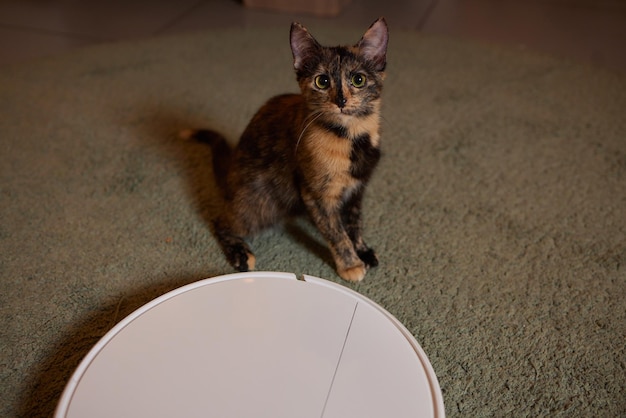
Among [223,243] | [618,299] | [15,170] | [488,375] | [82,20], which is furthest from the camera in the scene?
[82,20]

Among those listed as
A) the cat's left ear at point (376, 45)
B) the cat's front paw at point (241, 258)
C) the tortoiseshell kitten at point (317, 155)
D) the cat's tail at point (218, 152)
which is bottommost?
the cat's front paw at point (241, 258)

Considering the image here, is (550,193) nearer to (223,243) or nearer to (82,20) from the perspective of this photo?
(223,243)

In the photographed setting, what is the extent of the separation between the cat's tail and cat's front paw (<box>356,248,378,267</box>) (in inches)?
15.5

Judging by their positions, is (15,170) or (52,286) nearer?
(52,286)

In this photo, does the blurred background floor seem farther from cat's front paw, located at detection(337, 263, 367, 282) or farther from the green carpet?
cat's front paw, located at detection(337, 263, 367, 282)

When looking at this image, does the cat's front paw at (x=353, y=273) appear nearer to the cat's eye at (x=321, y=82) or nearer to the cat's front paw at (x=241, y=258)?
the cat's front paw at (x=241, y=258)

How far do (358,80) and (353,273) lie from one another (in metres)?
0.46

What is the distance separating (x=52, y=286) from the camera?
1247mm

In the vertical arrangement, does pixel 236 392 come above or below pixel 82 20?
above

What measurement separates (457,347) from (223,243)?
64 centimetres

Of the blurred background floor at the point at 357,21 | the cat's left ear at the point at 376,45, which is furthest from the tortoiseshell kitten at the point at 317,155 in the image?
the blurred background floor at the point at 357,21

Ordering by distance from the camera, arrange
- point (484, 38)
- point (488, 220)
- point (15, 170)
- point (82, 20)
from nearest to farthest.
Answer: point (488, 220), point (15, 170), point (484, 38), point (82, 20)

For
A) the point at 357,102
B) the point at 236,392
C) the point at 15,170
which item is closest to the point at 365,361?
the point at 236,392

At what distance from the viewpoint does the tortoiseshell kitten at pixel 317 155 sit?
109 cm
